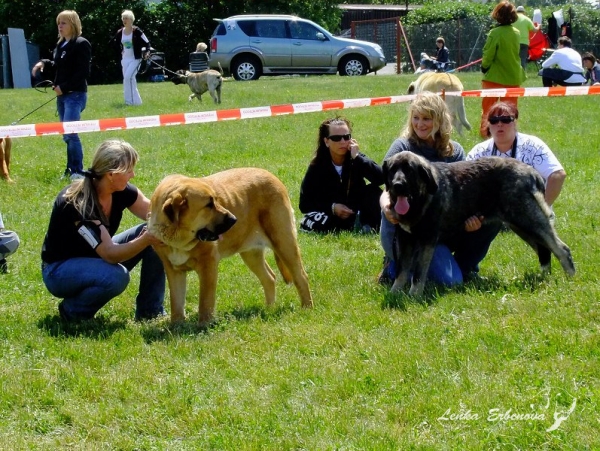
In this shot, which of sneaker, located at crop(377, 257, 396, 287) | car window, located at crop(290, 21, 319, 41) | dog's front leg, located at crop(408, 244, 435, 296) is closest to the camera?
dog's front leg, located at crop(408, 244, 435, 296)

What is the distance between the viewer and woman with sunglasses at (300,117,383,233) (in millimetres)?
8383

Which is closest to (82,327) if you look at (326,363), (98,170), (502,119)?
(98,170)

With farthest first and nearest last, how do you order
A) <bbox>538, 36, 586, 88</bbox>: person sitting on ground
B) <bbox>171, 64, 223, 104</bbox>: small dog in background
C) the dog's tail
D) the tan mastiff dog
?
<bbox>171, 64, 223, 104</bbox>: small dog in background < <bbox>538, 36, 586, 88</bbox>: person sitting on ground < the dog's tail < the tan mastiff dog

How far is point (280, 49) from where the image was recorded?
→ 3111 cm

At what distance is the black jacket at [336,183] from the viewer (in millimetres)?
8406

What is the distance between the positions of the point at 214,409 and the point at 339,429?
70 cm

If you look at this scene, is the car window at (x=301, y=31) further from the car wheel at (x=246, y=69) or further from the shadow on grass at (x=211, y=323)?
the shadow on grass at (x=211, y=323)

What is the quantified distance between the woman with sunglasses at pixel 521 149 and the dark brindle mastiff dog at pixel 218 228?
6.62ft

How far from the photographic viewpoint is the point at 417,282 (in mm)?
6113

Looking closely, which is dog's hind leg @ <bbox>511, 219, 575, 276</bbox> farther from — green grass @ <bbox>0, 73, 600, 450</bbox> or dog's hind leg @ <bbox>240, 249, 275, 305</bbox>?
dog's hind leg @ <bbox>240, 249, 275, 305</bbox>

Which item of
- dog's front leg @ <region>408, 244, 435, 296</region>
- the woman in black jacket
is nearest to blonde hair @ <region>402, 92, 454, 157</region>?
dog's front leg @ <region>408, 244, 435, 296</region>

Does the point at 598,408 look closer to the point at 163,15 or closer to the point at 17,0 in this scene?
the point at 163,15

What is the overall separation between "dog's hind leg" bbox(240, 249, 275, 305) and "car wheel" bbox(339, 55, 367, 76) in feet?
84.5

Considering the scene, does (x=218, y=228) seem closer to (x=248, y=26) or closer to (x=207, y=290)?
(x=207, y=290)
